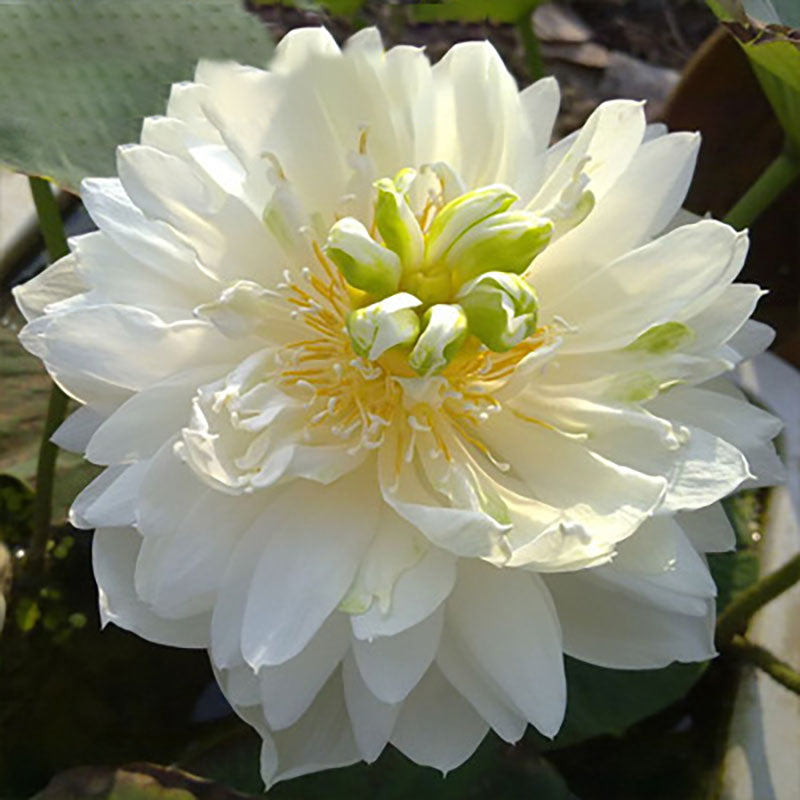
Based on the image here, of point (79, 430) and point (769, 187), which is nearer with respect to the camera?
point (79, 430)

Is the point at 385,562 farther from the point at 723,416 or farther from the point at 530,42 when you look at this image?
the point at 530,42

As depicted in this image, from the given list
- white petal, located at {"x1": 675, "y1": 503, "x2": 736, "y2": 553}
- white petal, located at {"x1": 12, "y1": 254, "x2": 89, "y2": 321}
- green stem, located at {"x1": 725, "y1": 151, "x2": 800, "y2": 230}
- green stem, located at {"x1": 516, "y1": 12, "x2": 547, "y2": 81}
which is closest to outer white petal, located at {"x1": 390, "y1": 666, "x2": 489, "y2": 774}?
white petal, located at {"x1": 675, "y1": 503, "x2": 736, "y2": 553}

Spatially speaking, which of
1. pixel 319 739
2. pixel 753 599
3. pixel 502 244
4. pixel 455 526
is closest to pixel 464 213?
pixel 502 244

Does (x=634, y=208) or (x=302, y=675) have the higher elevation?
(x=634, y=208)

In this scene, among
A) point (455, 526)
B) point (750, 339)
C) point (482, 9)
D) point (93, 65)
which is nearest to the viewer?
point (455, 526)

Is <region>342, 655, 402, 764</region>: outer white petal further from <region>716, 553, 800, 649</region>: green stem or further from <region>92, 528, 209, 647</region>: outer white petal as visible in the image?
<region>716, 553, 800, 649</region>: green stem

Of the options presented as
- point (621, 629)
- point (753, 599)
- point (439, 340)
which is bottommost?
point (753, 599)

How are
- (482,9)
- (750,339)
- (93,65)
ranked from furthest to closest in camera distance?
(482,9)
(93,65)
(750,339)

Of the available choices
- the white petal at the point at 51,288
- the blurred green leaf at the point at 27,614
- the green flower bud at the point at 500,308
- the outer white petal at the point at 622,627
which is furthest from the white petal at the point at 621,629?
the blurred green leaf at the point at 27,614
